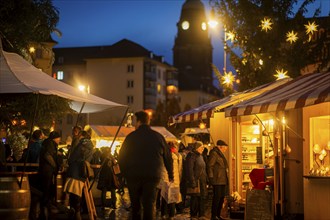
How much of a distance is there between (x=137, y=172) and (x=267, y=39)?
1846 cm

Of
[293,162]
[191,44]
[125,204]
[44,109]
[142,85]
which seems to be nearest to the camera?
[293,162]

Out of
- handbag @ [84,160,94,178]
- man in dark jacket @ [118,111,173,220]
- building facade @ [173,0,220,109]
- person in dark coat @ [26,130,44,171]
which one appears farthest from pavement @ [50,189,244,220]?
building facade @ [173,0,220,109]

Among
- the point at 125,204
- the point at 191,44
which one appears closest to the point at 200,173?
the point at 125,204

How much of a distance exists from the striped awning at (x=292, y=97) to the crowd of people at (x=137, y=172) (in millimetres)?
2124

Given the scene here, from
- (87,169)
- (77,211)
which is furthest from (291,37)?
(77,211)

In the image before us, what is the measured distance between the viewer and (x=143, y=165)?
9938 mm

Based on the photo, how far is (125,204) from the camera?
2169cm

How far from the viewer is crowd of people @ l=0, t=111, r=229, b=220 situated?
9.98 m

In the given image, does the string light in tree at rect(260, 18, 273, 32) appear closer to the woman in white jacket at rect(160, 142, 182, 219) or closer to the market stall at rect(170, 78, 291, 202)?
the market stall at rect(170, 78, 291, 202)

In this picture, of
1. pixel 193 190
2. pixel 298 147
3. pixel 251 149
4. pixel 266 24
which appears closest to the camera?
pixel 298 147

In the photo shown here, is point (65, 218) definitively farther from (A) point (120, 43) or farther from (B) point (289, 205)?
(A) point (120, 43)

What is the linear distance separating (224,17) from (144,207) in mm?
19894

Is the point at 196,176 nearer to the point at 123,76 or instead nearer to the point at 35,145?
the point at 35,145

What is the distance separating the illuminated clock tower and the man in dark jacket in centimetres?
13292
